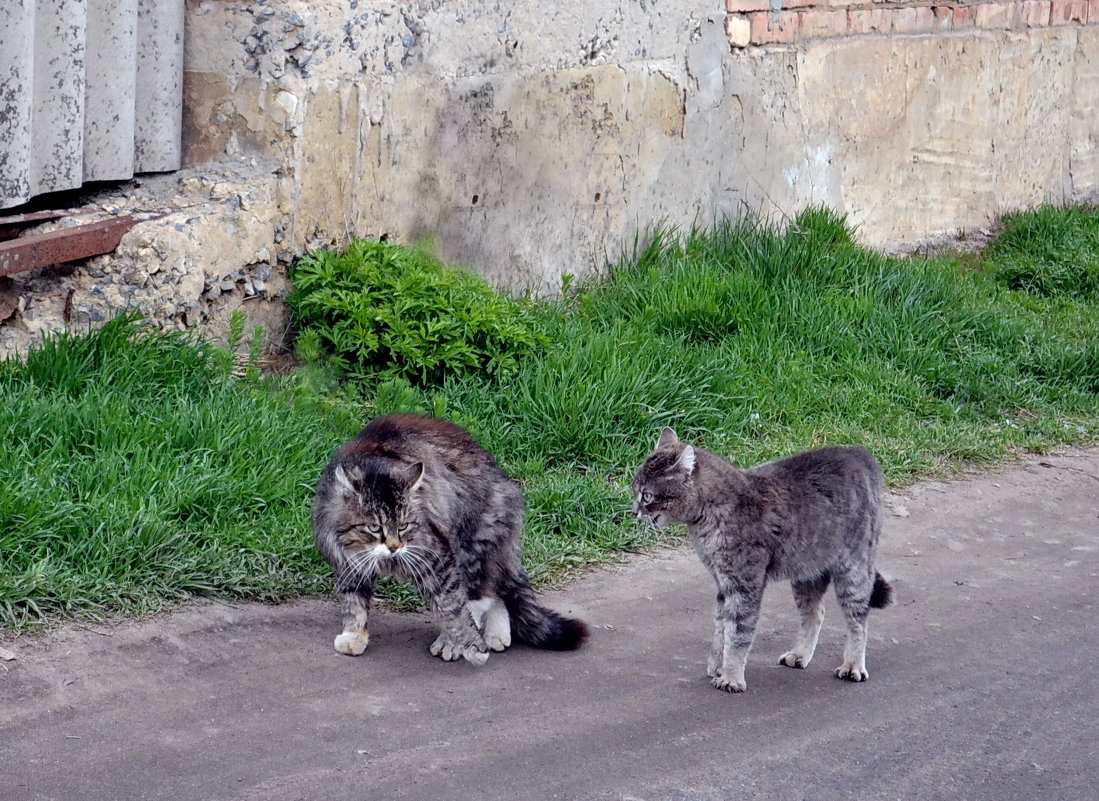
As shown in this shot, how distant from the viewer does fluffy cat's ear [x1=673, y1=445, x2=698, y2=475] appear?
4445mm

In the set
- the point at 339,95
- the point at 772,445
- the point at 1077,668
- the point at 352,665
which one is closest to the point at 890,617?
the point at 1077,668

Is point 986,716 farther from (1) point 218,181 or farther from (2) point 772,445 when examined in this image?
(1) point 218,181

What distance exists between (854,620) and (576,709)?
3.49ft

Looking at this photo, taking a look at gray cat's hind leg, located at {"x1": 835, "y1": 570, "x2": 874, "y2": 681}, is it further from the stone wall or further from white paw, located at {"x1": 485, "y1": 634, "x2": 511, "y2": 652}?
the stone wall

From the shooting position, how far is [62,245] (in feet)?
18.2

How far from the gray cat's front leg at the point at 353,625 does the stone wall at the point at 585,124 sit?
2.09m

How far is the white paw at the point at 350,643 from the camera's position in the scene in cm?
438

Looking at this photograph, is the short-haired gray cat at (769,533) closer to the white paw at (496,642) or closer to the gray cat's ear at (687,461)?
the gray cat's ear at (687,461)

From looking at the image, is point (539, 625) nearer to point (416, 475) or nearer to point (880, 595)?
point (416, 475)

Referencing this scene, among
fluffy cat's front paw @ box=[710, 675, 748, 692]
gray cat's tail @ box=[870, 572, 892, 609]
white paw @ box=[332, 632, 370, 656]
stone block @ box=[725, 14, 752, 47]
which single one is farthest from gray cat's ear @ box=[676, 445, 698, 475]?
stone block @ box=[725, 14, 752, 47]

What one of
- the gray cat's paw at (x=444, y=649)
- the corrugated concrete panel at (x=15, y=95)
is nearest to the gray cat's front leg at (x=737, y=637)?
the gray cat's paw at (x=444, y=649)

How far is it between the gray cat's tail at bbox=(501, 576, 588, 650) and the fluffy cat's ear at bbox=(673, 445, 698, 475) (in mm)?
673

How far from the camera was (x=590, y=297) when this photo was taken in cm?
755

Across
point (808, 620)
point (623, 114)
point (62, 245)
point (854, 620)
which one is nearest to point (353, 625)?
point (808, 620)
